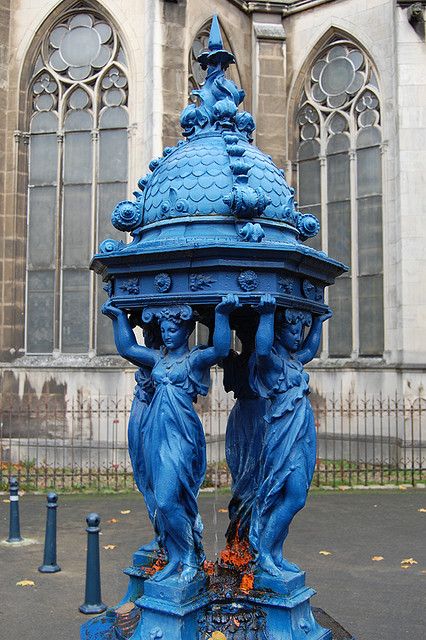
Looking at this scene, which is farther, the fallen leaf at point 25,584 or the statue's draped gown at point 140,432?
the fallen leaf at point 25,584

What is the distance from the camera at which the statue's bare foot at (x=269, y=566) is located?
13.2 ft

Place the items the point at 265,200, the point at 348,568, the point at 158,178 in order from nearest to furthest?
the point at 265,200 < the point at 158,178 < the point at 348,568

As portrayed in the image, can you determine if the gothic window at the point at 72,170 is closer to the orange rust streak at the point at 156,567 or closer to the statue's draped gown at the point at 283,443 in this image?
the orange rust streak at the point at 156,567

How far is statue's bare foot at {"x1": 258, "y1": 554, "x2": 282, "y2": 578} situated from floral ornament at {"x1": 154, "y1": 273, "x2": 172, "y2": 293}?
160 cm

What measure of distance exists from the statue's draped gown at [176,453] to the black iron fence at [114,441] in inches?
314

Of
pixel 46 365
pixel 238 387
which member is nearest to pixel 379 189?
pixel 46 365

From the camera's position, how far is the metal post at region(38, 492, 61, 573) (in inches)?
272

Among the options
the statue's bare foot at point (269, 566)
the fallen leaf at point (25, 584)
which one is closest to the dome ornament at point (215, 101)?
the statue's bare foot at point (269, 566)

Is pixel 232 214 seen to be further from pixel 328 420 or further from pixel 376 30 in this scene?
pixel 376 30

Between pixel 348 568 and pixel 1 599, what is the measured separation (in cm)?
325

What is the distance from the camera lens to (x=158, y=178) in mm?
4461

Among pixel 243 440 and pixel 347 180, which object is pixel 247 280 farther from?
pixel 347 180

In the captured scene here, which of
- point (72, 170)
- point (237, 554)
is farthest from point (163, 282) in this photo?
point (72, 170)

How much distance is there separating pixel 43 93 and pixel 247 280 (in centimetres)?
1184
